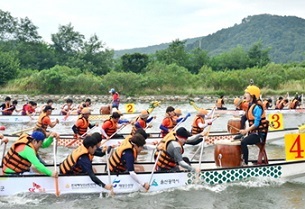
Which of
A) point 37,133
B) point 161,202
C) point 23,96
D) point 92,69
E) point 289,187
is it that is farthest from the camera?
point 92,69

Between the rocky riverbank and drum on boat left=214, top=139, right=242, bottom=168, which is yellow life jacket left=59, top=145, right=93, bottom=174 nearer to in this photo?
drum on boat left=214, top=139, right=242, bottom=168

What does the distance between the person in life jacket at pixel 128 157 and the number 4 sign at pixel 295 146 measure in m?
3.05

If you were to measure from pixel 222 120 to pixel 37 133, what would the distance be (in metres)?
17.8

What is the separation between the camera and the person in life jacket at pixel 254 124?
9688 mm

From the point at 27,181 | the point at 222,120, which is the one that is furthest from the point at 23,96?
the point at 27,181

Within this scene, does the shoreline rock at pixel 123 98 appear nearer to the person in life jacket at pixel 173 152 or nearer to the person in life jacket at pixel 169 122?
the person in life jacket at pixel 169 122

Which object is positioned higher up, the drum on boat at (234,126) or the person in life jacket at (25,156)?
the person in life jacket at (25,156)

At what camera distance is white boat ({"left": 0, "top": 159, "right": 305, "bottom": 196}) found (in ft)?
28.0

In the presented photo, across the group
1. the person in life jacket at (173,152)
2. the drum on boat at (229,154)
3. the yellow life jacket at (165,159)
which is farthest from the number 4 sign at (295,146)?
the yellow life jacket at (165,159)

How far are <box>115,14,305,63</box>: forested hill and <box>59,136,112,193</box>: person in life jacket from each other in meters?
114

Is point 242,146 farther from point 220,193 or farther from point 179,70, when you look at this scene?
point 179,70

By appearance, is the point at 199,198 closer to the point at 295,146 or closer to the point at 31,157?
the point at 295,146

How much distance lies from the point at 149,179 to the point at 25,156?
7.91 ft

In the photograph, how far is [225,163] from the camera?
9773 millimetres
